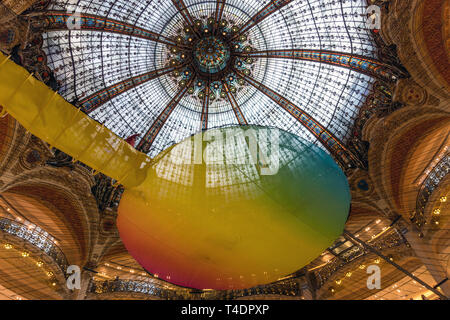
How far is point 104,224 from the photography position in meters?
14.4

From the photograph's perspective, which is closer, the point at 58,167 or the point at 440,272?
the point at 440,272

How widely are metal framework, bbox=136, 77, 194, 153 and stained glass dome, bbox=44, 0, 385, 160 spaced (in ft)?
0.21

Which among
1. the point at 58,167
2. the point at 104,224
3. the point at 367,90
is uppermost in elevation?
the point at 367,90

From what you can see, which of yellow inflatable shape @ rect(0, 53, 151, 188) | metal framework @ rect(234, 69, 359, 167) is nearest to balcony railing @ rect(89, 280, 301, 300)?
metal framework @ rect(234, 69, 359, 167)

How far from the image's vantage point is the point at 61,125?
3.65 m

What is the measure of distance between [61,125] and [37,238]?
469 inches

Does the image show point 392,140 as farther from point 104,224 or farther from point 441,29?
point 104,224

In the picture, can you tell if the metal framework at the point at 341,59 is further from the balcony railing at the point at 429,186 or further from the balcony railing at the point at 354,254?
the balcony railing at the point at 354,254

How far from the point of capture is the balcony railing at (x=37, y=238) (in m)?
11.7

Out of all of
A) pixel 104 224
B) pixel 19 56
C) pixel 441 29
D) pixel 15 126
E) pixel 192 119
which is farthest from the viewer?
pixel 192 119

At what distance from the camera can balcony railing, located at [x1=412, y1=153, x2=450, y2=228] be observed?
38.3 feet

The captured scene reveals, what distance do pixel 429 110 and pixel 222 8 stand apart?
1208cm

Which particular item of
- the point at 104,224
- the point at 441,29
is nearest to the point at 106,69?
the point at 104,224

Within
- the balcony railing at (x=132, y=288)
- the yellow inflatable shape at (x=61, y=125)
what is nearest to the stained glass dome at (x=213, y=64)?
the balcony railing at (x=132, y=288)
